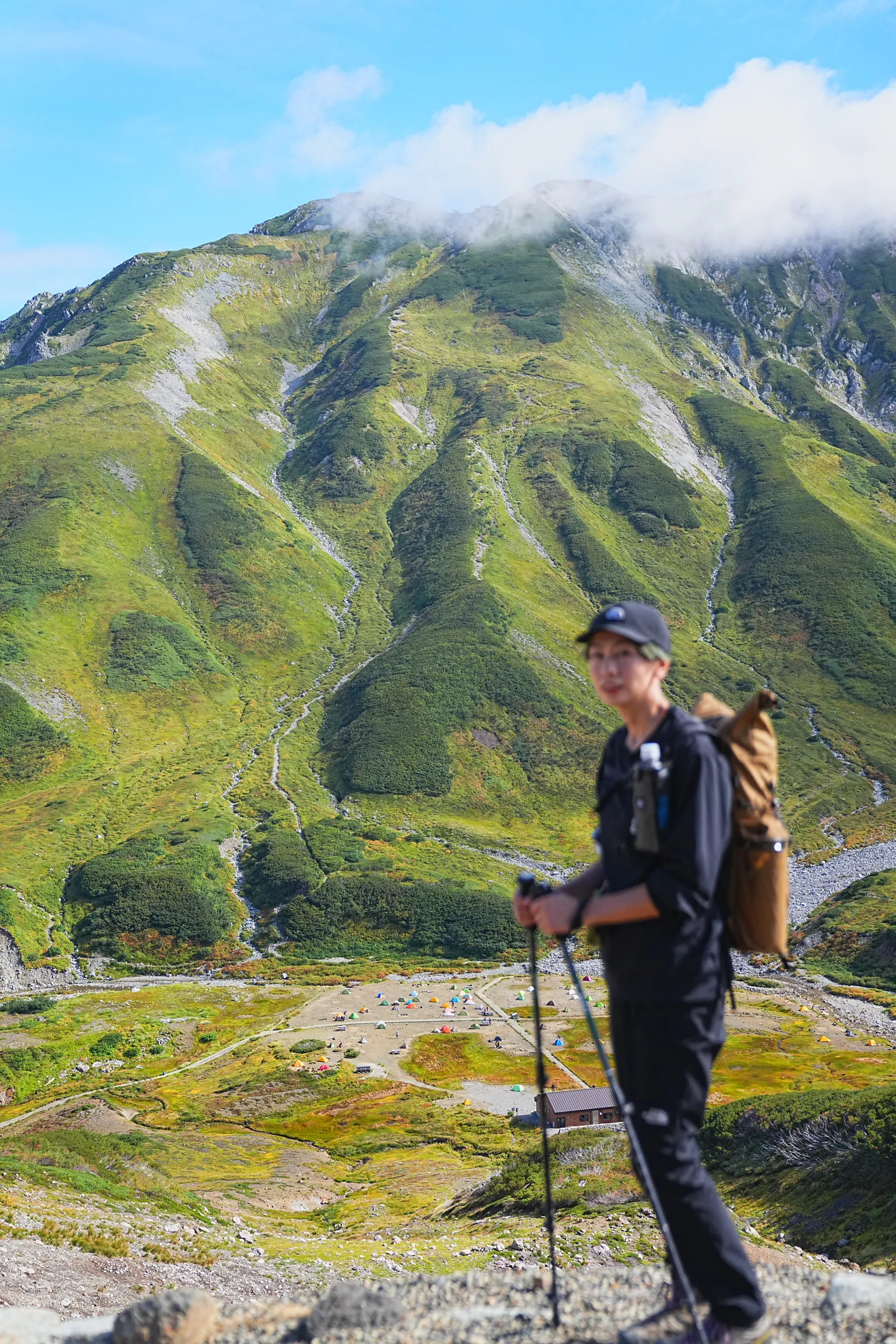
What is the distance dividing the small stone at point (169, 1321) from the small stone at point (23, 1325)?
30.0 inches

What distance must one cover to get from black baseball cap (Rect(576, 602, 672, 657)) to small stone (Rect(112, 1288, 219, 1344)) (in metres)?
5.93

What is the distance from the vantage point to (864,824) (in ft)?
382

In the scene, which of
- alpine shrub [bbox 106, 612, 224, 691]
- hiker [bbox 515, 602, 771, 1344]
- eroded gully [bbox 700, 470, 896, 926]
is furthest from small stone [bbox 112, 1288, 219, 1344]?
alpine shrub [bbox 106, 612, 224, 691]

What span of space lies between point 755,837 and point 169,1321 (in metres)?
5.77


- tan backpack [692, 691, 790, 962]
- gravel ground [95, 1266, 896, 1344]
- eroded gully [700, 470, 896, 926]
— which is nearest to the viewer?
tan backpack [692, 691, 790, 962]

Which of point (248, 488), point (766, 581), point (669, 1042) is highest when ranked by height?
point (248, 488)

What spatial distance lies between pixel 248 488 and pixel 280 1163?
17531 centimetres

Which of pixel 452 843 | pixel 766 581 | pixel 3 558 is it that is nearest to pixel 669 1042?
pixel 452 843

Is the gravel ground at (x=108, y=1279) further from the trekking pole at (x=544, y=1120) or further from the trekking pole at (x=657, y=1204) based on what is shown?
the trekking pole at (x=657, y=1204)

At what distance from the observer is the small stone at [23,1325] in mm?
7070

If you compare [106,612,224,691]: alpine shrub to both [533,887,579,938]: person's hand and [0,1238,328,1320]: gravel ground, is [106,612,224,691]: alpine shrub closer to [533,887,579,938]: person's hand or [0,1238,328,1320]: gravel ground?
Answer: [0,1238,328,1320]: gravel ground

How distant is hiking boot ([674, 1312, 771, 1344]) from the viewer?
5.18 m

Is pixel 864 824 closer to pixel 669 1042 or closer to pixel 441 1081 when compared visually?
pixel 441 1081

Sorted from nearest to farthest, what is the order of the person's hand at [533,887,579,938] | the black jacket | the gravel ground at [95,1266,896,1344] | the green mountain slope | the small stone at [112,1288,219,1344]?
the black jacket → the person's hand at [533,887,579,938] → the gravel ground at [95,1266,896,1344] → the small stone at [112,1288,219,1344] → the green mountain slope
